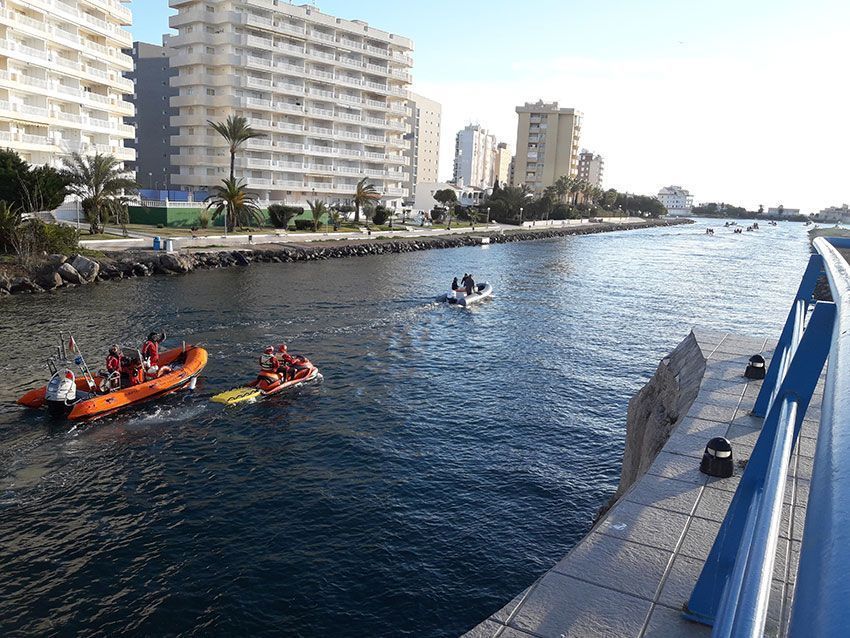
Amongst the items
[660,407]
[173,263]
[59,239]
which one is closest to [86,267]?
[59,239]

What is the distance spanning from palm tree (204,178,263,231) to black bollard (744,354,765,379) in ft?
172

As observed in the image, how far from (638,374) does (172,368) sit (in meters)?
16.7

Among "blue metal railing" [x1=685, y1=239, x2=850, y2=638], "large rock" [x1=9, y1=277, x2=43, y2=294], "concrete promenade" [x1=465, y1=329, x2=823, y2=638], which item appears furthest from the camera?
"large rock" [x1=9, y1=277, x2=43, y2=294]

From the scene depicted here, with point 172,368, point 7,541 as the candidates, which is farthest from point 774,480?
point 172,368

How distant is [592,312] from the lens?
39.0 m

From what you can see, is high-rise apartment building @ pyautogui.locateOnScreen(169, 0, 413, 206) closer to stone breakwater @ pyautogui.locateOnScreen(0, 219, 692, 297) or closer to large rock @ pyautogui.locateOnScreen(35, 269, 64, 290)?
stone breakwater @ pyautogui.locateOnScreen(0, 219, 692, 297)

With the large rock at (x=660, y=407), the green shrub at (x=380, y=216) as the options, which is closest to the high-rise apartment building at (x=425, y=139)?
the green shrub at (x=380, y=216)

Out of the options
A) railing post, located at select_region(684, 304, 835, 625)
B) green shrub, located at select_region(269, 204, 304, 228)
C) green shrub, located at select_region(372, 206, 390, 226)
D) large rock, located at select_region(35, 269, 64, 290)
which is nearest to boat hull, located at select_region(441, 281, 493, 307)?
large rock, located at select_region(35, 269, 64, 290)

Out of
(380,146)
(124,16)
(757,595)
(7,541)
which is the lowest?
(7,541)

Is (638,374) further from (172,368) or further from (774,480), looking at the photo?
(774,480)

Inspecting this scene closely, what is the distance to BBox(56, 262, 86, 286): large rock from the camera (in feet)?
122

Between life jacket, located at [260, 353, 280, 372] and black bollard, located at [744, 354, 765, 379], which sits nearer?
black bollard, located at [744, 354, 765, 379]

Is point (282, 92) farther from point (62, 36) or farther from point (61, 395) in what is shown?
point (61, 395)

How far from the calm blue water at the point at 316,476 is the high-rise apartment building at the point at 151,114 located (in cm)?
6270
